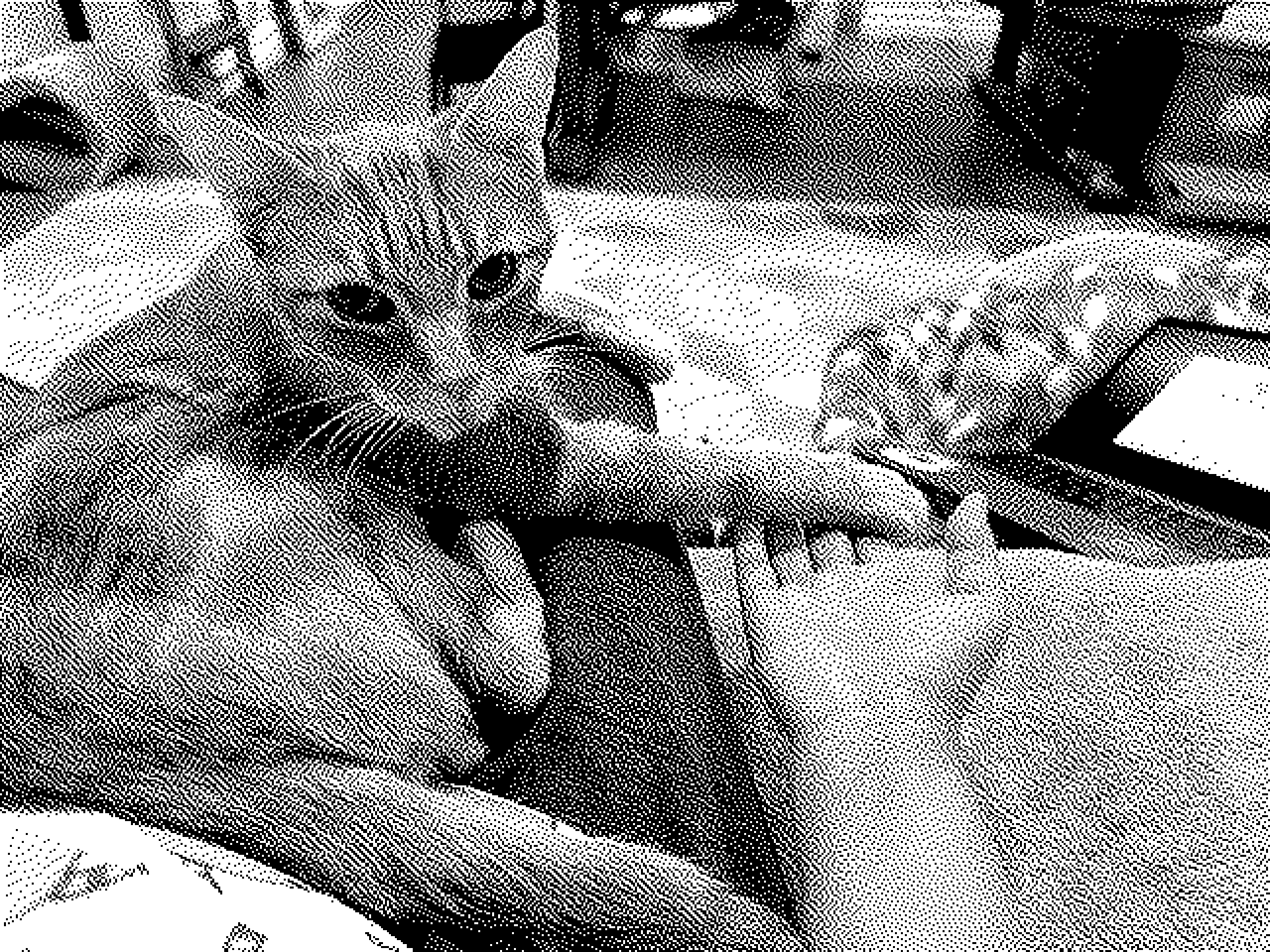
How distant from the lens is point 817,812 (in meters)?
0.29

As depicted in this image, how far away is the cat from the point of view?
0.94ft

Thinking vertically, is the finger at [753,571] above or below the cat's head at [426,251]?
below

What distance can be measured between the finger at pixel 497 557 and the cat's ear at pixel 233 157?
11 cm

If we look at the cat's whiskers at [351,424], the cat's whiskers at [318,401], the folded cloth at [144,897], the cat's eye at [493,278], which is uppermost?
the cat's eye at [493,278]

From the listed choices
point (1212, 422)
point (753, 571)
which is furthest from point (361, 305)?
point (1212, 422)

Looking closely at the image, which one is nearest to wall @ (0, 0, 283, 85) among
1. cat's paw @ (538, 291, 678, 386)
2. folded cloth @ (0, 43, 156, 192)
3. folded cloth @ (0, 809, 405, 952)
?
folded cloth @ (0, 43, 156, 192)

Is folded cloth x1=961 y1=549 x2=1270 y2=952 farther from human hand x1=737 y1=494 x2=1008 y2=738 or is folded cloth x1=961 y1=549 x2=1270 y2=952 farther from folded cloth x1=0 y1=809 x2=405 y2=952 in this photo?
folded cloth x1=0 y1=809 x2=405 y2=952

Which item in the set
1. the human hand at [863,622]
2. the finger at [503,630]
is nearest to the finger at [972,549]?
the human hand at [863,622]

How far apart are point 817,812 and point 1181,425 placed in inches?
5.5

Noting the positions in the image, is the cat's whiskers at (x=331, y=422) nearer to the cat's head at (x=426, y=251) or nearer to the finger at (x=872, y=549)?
the cat's head at (x=426, y=251)

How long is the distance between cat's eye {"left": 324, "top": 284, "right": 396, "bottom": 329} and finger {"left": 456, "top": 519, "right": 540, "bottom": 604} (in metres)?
0.06

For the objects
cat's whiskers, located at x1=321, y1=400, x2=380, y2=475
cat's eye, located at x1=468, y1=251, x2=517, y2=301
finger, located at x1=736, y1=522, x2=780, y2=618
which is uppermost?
cat's eye, located at x1=468, y1=251, x2=517, y2=301

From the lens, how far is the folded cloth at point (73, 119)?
0.98 feet

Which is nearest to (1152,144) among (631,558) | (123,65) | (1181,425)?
(1181,425)
